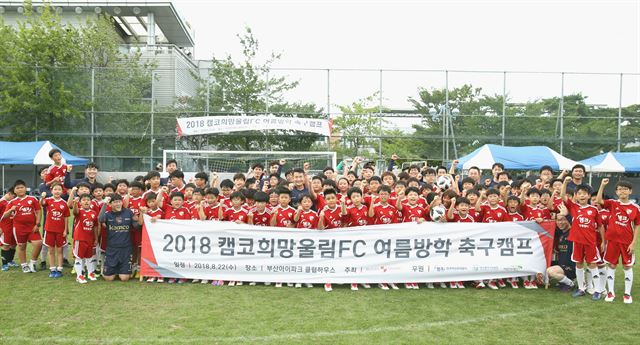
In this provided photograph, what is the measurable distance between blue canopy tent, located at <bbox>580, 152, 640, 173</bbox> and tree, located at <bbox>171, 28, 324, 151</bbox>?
30.9 ft

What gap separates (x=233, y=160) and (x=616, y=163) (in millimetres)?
12721

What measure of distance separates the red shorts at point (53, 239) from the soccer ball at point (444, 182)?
599 cm

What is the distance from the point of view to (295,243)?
6.28 metres

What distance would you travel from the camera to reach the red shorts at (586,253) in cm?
584

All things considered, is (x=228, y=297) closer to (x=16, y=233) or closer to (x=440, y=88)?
(x=16, y=233)

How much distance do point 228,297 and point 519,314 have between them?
3.39 m

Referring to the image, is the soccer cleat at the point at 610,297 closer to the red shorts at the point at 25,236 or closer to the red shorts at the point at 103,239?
the red shorts at the point at 103,239

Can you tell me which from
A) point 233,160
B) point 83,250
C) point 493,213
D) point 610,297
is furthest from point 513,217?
point 233,160

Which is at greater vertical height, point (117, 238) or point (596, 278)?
point (117, 238)

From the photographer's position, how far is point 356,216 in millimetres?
6633

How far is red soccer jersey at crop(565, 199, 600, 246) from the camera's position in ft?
19.2

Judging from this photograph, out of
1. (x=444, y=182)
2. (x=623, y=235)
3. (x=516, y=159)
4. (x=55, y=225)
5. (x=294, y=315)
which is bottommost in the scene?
(x=294, y=315)

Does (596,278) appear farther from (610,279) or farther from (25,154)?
(25,154)

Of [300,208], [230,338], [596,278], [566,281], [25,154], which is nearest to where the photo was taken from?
[230,338]
